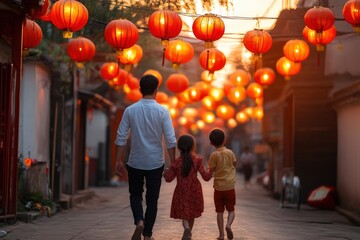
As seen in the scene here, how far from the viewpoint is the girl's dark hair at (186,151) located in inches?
426

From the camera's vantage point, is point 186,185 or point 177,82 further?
point 177,82

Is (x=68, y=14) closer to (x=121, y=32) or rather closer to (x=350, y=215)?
(x=121, y=32)

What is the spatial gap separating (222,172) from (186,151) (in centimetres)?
110

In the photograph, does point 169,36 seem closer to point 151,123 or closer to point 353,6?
point 353,6

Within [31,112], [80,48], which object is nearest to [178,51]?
[80,48]

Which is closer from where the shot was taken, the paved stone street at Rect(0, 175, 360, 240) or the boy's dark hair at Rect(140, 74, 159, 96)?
the boy's dark hair at Rect(140, 74, 159, 96)

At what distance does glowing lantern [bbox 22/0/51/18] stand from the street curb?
817cm

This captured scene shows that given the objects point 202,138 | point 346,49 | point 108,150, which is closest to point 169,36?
point 346,49

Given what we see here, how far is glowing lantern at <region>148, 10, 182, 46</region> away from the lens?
1412 centimetres

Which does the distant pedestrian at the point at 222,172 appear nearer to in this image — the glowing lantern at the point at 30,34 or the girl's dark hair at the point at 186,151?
the girl's dark hair at the point at 186,151

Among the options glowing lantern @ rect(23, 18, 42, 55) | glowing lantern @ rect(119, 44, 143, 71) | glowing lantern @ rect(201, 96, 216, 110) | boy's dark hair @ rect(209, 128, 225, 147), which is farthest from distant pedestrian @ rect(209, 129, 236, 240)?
glowing lantern @ rect(201, 96, 216, 110)

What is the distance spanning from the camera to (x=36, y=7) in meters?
13.0

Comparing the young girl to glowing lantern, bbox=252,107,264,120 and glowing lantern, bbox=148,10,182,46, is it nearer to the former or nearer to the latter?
glowing lantern, bbox=148,10,182,46

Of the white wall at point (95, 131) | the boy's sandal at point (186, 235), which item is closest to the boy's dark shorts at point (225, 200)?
the boy's sandal at point (186, 235)
